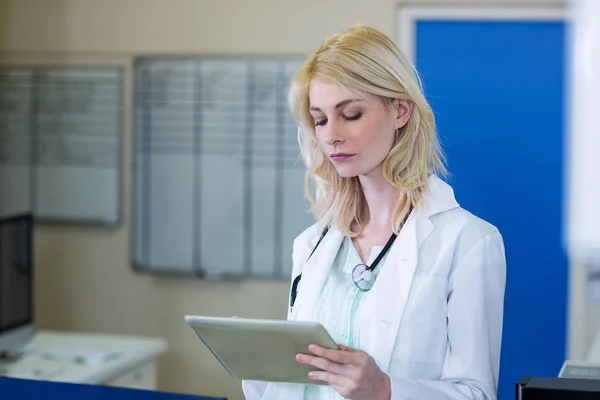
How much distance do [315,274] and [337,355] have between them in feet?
0.92

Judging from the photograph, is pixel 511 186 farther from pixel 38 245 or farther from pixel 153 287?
pixel 38 245

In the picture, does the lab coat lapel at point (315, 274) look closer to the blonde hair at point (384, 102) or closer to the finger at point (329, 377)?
the blonde hair at point (384, 102)

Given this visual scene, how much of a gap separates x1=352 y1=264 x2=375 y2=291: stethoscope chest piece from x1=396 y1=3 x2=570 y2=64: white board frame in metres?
2.02

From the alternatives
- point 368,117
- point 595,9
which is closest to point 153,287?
point 595,9

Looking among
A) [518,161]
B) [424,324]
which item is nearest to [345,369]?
[424,324]

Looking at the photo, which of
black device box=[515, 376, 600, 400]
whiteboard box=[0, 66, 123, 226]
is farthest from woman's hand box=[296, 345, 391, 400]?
whiteboard box=[0, 66, 123, 226]

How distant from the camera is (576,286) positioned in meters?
3.28

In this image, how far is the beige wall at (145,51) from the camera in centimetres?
339

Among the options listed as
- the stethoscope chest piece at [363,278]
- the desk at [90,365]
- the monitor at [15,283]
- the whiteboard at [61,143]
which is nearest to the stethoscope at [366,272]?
the stethoscope chest piece at [363,278]

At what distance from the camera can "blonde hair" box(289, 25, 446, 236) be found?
134 cm

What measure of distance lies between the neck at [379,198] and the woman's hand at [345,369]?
1.04 feet

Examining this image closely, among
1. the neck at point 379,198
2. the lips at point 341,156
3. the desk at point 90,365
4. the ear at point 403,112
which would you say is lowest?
the desk at point 90,365

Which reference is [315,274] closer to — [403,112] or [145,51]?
[403,112]

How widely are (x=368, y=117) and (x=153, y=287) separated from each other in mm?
2356
